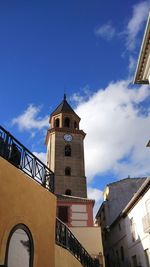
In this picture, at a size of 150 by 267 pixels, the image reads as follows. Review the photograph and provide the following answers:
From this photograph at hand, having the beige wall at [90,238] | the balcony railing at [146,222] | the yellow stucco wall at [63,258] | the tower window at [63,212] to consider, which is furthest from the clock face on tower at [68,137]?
the yellow stucco wall at [63,258]

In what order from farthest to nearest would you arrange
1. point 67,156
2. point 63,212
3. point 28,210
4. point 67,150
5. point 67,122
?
1. point 67,122
2. point 67,150
3. point 67,156
4. point 63,212
5. point 28,210

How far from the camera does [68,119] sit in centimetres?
4359

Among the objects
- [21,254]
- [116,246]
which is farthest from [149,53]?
[116,246]

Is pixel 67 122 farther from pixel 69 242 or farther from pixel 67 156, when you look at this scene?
pixel 69 242

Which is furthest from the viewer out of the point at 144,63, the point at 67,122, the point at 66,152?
the point at 67,122

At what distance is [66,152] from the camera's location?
39.5 meters

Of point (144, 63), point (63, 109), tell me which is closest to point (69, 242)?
point (144, 63)

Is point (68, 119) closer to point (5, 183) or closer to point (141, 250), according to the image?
point (141, 250)

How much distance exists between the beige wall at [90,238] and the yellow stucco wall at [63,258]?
13523 millimetres

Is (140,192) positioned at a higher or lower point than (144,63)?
lower

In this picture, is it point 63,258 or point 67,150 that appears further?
point 67,150

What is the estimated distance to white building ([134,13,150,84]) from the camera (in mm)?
11500

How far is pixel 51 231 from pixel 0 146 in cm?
306

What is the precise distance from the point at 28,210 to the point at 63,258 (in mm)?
3183
